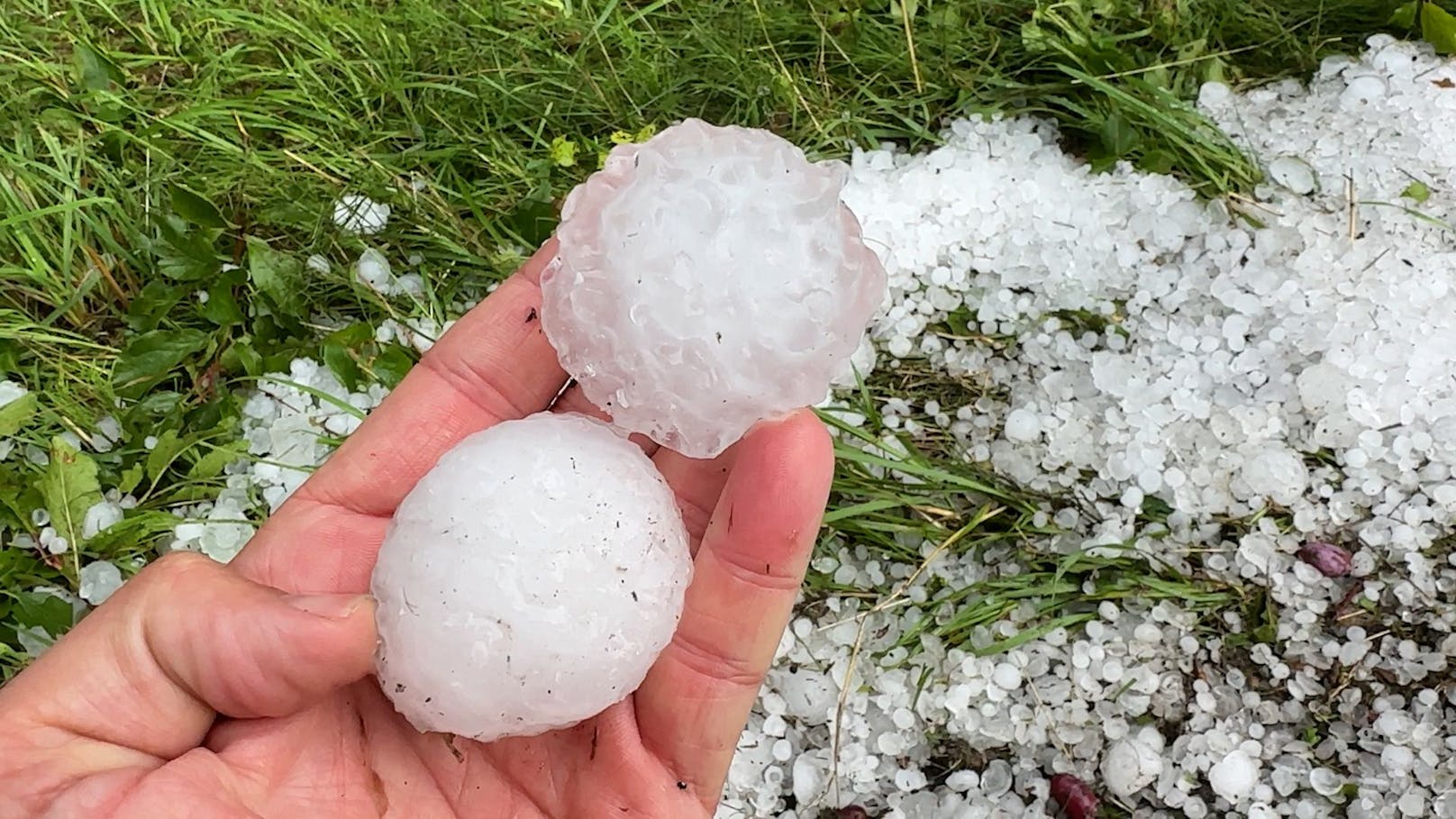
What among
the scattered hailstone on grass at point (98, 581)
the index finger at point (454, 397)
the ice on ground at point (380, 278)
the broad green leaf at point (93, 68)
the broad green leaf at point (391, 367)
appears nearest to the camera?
the index finger at point (454, 397)

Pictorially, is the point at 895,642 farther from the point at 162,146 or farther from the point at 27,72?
the point at 27,72

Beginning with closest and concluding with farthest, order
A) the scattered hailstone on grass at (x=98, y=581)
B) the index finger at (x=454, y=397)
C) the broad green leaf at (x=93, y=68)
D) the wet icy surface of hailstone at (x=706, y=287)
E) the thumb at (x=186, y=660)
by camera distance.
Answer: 1. the thumb at (x=186, y=660)
2. the wet icy surface of hailstone at (x=706, y=287)
3. the index finger at (x=454, y=397)
4. the scattered hailstone on grass at (x=98, y=581)
5. the broad green leaf at (x=93, y=68)

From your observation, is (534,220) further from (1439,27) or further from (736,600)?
(1439,27)

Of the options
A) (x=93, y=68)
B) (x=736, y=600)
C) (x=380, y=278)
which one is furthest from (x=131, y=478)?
(x=736, y=600)

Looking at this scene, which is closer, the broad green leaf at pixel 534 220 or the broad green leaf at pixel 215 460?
the broad green leaf at pixel 215 460

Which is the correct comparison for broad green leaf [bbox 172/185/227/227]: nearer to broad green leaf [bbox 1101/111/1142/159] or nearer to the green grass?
the green grass

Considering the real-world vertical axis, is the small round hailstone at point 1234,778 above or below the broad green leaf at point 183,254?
below

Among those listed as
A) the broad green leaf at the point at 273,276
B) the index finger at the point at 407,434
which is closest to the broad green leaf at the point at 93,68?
the broad green leaf at the point at 273,276

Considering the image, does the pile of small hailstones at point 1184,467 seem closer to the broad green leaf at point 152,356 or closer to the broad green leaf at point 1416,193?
the broad green leaf at point 1416,193
